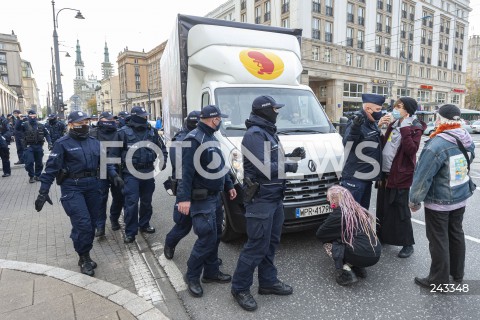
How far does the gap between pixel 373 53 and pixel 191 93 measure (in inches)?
1683

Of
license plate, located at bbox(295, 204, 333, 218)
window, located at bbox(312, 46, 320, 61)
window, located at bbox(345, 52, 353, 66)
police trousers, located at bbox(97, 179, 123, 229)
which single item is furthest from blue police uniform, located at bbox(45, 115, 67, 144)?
window, located at bbox(345, 52, 353, 66)

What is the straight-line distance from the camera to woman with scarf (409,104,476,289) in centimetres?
315

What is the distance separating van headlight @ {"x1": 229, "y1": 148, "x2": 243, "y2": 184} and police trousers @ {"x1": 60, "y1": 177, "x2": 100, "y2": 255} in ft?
5.76

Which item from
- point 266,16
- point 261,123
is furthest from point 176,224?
point 266,16

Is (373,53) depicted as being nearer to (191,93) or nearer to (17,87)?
(191,93)

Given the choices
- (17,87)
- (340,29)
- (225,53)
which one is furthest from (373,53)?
(17,87)

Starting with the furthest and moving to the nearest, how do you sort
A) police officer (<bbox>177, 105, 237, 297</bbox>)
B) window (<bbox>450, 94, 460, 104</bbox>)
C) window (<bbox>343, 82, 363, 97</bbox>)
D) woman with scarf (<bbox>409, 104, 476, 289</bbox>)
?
window (<bbox>450, 94, 460, 104</bbox>) → window (<bbox>343, 82, 363, 97</bbox>) → police officer (<bbox>177, 105, 237, 297</bbox>) → woman with scarf (<bbox>409, 104, 476, 289</bbox>)

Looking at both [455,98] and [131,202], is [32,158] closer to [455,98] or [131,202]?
[131,202]

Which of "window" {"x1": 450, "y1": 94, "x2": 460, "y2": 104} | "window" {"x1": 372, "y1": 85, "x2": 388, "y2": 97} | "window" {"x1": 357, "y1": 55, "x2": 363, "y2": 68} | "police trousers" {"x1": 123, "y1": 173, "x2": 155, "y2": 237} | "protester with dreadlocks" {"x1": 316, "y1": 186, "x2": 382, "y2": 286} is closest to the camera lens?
"protester with dreadlocks" {"x1": 316, "y1": 186, "x2": 382, "y2": 286}

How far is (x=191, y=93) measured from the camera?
6148mm

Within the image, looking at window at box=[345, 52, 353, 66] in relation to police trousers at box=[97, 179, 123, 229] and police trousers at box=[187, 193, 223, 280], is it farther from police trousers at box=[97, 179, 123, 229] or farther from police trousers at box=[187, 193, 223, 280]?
police trousers at box=[187, 193, 223, 280]

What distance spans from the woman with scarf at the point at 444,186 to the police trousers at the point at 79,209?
12.0 feet

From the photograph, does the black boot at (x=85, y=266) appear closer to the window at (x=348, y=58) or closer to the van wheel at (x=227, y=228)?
the van wheel at (x=227, y=228)

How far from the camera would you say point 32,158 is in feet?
30.4
